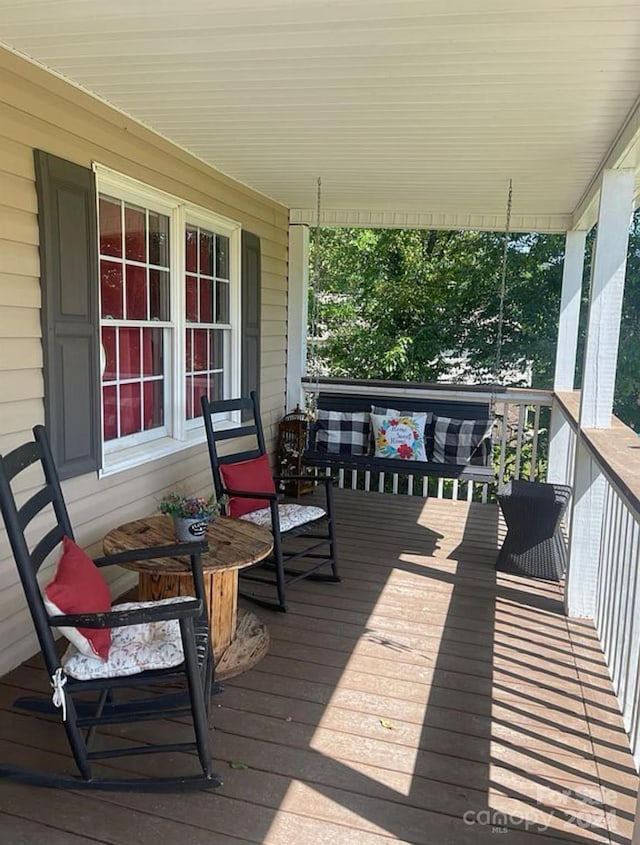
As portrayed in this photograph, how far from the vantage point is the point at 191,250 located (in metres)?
4.21

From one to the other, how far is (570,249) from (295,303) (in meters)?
2.45

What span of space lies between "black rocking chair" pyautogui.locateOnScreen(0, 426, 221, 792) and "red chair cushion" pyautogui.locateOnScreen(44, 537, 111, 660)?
4cm

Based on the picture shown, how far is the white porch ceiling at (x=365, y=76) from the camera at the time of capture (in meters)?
2.10

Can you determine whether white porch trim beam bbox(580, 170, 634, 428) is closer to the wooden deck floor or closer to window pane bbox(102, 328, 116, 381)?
the wooden deck floor

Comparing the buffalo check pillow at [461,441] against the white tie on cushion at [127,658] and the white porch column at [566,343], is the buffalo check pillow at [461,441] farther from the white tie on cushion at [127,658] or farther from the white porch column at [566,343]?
the white tie on cushion at [127,658]

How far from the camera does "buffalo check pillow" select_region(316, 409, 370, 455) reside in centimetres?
533

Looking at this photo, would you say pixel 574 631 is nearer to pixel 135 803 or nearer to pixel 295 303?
pixel 135 803

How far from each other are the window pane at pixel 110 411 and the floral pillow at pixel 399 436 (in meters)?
2.23

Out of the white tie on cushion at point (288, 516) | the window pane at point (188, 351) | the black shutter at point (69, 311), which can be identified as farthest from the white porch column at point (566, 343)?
the black shutter at point (69, 311)

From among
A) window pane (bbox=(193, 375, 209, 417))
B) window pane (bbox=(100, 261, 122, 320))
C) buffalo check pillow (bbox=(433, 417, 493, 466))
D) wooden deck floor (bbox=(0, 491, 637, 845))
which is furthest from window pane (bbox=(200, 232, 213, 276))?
wooden deck floor (bbox=(0, 491, 637, 845))

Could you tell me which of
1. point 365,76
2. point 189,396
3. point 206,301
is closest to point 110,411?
point 189,396

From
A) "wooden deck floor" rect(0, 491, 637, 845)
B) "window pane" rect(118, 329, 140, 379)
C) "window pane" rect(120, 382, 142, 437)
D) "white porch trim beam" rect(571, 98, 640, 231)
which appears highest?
"white porch trim beam" rect(571, 98, 640, 231)

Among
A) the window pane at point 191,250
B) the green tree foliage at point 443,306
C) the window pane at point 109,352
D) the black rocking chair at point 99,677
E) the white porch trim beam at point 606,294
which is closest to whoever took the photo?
the black rocking chair at point 99,677

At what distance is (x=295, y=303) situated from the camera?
19.3 feet
